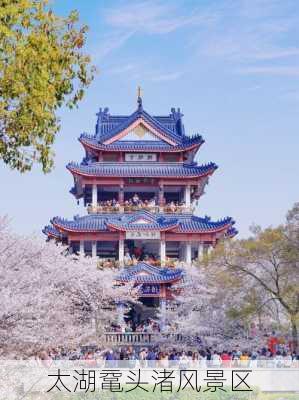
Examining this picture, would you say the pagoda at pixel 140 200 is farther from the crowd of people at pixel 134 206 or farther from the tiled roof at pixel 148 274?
the tiled roof at pixel 148 274

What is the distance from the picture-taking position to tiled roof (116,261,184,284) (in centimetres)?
4262

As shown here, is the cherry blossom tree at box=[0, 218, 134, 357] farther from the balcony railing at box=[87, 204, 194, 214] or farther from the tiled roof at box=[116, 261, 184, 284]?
the balcony railing at box=[87, 204, 194, 214]

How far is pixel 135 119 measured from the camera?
160ft

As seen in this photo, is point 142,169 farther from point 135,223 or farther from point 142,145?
point 135,223

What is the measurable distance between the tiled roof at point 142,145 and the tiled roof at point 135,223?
4.30 m

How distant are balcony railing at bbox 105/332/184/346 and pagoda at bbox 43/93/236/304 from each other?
495 centimetres

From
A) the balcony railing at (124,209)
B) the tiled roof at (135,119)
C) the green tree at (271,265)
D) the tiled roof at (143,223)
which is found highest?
the tiled roof at (135,119)

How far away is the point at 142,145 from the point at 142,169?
5.01 feet

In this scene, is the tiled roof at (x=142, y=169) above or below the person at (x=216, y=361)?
above

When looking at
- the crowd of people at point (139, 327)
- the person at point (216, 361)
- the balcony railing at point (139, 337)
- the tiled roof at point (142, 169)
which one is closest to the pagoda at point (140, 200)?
the tiled roof at point (142, 169)

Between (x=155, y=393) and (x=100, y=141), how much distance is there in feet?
82.3

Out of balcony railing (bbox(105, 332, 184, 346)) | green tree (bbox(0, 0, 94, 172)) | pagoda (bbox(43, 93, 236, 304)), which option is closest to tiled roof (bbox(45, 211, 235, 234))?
pagoda (bbox(43, 93, 236, 304))

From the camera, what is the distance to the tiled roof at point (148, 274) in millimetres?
42625

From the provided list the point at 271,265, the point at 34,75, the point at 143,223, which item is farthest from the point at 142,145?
the point at 34,75
